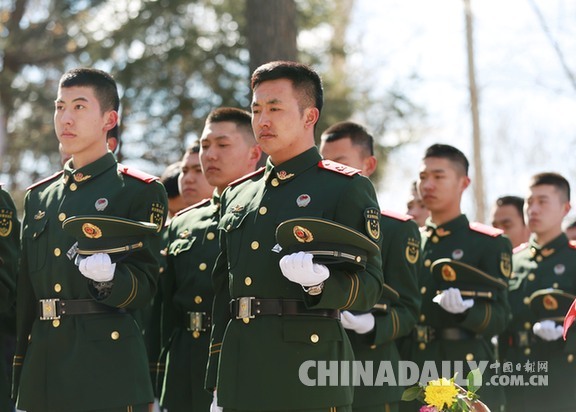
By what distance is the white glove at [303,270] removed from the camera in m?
3.97

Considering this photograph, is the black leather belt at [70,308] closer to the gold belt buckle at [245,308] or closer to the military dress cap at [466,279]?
the gold belt buckle at [245,308]

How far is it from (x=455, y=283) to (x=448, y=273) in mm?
121

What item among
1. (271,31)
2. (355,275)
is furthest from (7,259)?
(271,31)

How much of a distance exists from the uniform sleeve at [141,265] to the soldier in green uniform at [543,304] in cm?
371

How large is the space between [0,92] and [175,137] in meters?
3.90

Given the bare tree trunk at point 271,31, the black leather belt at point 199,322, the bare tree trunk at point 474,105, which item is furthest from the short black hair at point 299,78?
the bare tree trunk at point 474,105

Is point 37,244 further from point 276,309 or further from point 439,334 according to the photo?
point 439,334

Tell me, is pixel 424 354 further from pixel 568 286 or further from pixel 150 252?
pixel 150 252

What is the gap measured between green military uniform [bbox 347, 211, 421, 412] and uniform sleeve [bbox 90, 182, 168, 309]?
61.0 inches

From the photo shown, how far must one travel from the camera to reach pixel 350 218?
4410 millimetres

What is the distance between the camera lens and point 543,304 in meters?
7.59

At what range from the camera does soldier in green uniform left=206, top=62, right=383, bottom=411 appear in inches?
170

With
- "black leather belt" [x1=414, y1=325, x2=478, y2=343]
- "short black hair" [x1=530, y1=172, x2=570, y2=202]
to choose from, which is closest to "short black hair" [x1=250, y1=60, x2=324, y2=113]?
"black leather belt" [x1=414, y1=325, x2=478, y2=343]

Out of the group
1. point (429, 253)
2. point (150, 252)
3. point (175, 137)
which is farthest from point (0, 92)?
point (150, 252)
